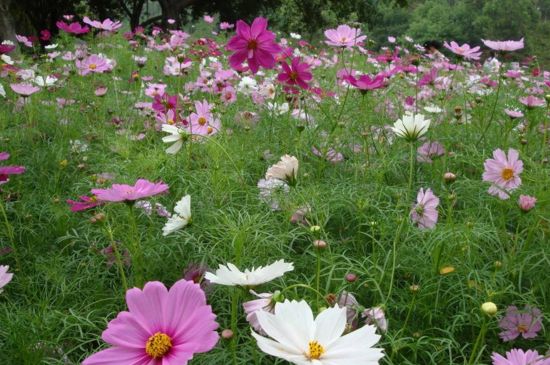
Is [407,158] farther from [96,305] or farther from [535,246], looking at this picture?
[96,305]

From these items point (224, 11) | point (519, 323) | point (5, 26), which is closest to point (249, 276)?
point (519, 323)

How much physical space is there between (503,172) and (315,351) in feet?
2.73

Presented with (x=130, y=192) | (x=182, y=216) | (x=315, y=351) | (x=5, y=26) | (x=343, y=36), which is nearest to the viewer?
(x=315, y=351)

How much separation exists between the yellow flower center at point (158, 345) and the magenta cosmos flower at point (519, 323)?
2.14ft

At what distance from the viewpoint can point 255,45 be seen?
4.62 feet

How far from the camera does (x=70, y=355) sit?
3.18ft

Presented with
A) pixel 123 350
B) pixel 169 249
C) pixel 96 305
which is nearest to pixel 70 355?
pixel 96 305

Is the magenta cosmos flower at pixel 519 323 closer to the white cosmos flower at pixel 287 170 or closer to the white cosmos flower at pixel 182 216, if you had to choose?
the white cosmos flower at pixel 287 170

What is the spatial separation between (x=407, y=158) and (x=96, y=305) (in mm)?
1021

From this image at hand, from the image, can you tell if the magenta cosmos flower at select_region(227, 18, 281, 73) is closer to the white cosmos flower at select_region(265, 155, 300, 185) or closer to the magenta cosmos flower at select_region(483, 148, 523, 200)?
the white cosmos flower at select_region(265, 155, 300, 185)

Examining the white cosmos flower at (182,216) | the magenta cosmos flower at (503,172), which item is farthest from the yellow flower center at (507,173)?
the white cosmos flower at (182,216)

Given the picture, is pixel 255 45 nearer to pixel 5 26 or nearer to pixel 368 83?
pixel 368 83

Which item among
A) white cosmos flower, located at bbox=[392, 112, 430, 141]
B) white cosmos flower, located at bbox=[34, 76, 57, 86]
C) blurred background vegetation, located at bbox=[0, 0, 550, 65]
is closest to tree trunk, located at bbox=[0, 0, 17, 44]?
blurred background vegetation, located at bbox=[0, 0, 550, 65]

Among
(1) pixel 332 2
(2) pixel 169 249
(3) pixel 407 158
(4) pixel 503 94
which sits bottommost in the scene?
(1) pixel 332 2
